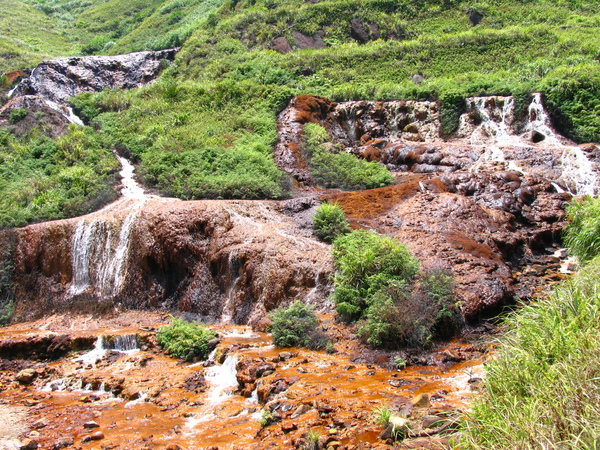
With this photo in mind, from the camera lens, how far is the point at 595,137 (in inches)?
981

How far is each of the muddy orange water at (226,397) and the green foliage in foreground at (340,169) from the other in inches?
476

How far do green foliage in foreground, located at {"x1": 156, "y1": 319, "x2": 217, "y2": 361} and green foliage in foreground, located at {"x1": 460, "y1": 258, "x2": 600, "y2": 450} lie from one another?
27.9 ft

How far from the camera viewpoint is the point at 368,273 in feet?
40.9

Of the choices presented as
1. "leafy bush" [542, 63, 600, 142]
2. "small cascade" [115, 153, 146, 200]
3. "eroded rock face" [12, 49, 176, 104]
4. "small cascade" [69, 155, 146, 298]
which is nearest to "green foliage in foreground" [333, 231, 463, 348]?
"small cascade" [69, 155, 146, 298]

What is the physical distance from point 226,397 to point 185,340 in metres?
3.19

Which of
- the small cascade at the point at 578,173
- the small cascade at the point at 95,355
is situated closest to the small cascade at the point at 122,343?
the small cascade at the point at 95,355

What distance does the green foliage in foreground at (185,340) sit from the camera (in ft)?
39.5

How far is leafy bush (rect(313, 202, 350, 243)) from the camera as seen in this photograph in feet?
54.8

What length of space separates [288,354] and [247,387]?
5.53 feet

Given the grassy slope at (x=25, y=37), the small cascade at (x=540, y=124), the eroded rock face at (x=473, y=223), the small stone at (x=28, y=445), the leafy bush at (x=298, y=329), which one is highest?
the grassy slope at (x=25, y=37)

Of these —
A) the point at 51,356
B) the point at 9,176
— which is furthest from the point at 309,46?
the point at 51,356

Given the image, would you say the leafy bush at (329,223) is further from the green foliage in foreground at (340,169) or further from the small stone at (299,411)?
the small stone at (299,411)

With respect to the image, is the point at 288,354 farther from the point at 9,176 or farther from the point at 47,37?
the point at 47,37

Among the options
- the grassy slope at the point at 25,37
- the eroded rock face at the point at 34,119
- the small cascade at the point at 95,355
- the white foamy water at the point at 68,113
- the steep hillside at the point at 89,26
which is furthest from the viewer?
the steep hillside at the point at 89,26
